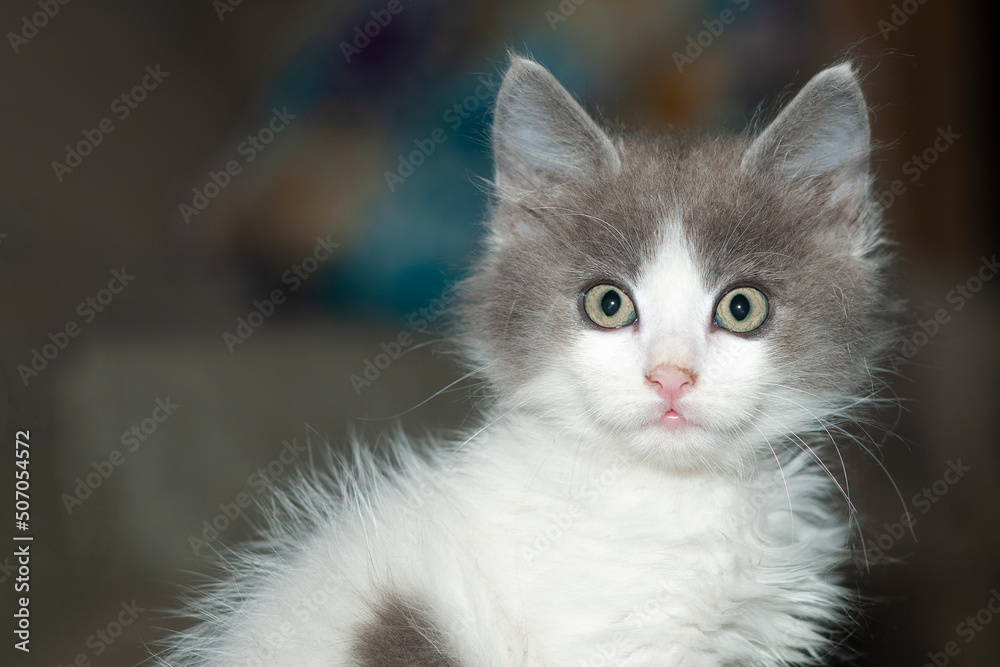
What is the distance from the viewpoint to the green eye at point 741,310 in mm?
1107

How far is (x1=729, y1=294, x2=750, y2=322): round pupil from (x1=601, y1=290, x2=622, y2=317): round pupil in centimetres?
17

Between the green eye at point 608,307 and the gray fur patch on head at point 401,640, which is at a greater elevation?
the green eye at point 608,307

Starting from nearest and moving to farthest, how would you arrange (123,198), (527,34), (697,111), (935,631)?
1. (123,198)
2. (935,631)
3. (527,34)
4. (697,111)

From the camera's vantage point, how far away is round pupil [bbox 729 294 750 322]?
1.12 meters

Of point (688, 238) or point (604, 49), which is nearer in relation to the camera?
point (688, 238)

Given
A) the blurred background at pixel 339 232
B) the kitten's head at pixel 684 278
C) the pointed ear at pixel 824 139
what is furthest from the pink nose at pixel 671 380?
the blurred background at pixel 339 232

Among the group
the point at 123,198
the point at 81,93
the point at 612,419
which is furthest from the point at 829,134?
the point at 123,198

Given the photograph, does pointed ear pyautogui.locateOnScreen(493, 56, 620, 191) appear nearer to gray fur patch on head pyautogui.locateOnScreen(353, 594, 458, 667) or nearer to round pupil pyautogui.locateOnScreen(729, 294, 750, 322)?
round pupil pyautogui.locateOnScreen(729, 294, 750, 322)

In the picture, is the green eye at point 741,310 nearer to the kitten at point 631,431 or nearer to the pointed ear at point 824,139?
the kitten at point 631,431

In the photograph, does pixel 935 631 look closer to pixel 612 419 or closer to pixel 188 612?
pixel 612 419

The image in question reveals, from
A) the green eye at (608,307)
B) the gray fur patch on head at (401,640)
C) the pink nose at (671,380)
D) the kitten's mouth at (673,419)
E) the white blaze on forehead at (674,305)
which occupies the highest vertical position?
the white blaze on forehead at (674,305)

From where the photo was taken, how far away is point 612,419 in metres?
1.09

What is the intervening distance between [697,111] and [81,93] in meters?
2.37

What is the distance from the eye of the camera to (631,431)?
1098mm
